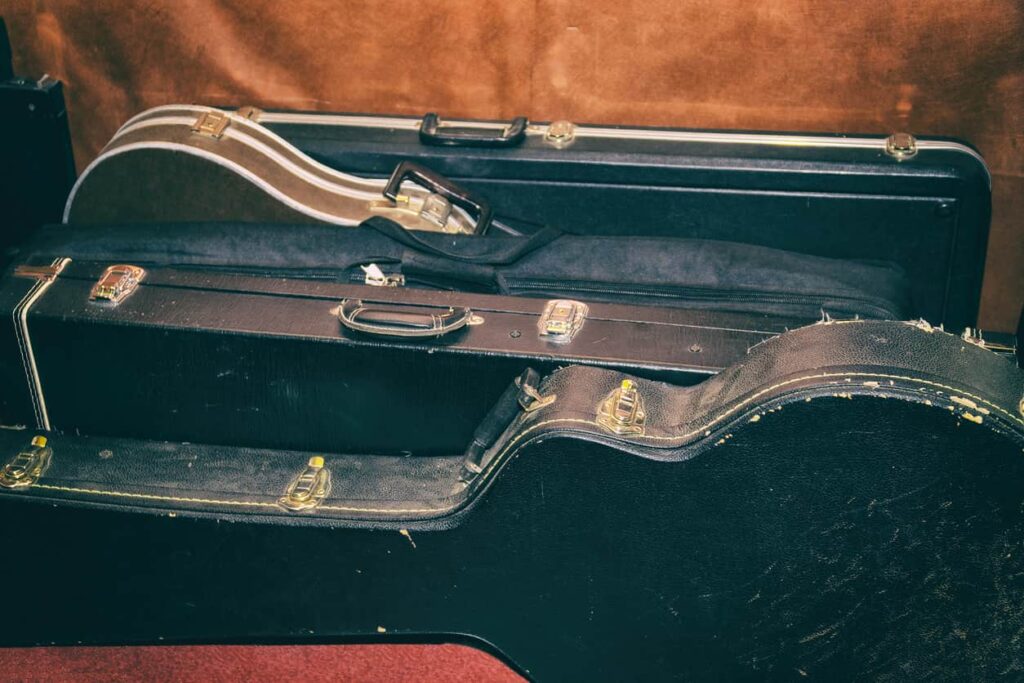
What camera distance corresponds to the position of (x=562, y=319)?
4.09 feet

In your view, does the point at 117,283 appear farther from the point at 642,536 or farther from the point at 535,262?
the point at 642,536

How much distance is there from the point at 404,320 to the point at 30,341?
1.62 feet

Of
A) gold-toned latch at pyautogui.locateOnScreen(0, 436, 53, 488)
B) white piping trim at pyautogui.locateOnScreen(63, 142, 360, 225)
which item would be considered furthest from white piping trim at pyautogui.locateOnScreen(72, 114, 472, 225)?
gold-toned latch at pyautogui.locateOnScreen(0, 436, 53, 488)

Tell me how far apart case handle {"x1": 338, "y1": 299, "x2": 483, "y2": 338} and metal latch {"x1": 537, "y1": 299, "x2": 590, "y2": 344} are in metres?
0.08

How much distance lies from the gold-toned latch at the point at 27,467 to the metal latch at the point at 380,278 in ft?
1.51

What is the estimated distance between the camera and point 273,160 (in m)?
1.58

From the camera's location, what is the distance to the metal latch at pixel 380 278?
139 centimetres

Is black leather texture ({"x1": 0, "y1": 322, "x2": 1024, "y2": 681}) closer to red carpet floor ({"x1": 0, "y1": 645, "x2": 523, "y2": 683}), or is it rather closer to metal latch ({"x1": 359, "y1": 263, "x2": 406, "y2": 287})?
red carpet floor ({"x1": 0, "y1": 645, "x2": 523, "y2": 683})

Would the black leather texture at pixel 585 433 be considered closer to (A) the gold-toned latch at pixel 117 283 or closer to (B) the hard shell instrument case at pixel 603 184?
(A) the gold-toned latch at pixel 117 283

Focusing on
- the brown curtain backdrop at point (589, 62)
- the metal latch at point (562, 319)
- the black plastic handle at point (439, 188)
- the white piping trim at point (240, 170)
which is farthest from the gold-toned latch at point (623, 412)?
the brown curtain backdrop at point (589, 62)

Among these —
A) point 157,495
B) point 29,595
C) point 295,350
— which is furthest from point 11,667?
point 295,350

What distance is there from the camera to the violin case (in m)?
1.09

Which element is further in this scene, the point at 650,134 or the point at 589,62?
the point at 589,62

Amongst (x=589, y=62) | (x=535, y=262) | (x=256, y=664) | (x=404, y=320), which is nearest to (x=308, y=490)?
(x=404, y=320)
